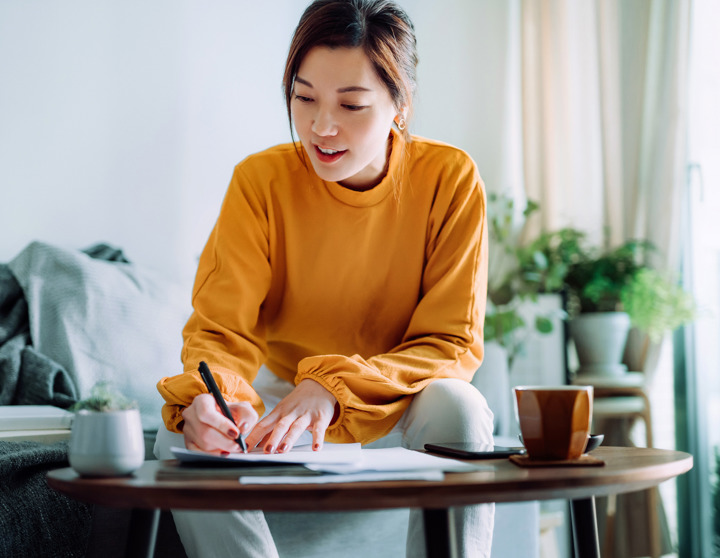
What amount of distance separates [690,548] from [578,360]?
0.65 metres

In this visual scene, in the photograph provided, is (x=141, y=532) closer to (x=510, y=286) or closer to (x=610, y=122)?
(x=510, y=286)

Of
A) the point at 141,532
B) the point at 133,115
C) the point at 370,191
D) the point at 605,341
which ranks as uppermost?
the point at 133,115

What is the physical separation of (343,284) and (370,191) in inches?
6.7

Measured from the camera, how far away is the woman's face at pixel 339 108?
110cm

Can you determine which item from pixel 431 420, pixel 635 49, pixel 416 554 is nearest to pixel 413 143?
pixel 431 420

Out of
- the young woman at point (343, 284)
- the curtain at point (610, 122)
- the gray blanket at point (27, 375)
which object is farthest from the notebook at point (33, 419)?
the curtain at point (610, 122)

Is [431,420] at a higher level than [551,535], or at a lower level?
higher

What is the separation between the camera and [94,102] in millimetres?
2061

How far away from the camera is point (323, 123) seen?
43.6 inches

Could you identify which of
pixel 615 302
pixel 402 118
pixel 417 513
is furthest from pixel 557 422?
pixel 615 302

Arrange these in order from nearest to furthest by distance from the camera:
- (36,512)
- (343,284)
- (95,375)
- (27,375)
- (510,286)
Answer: (36,512) < (343,284) < (27,375) < (95,375) < (510,286)

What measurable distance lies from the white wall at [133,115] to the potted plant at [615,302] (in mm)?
1119

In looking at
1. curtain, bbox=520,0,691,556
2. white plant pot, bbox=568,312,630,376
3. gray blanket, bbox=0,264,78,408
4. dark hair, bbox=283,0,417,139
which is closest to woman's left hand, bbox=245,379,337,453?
dark hair, bbox=283,0,417,139

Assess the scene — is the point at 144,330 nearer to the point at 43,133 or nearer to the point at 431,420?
the point at 43,133
